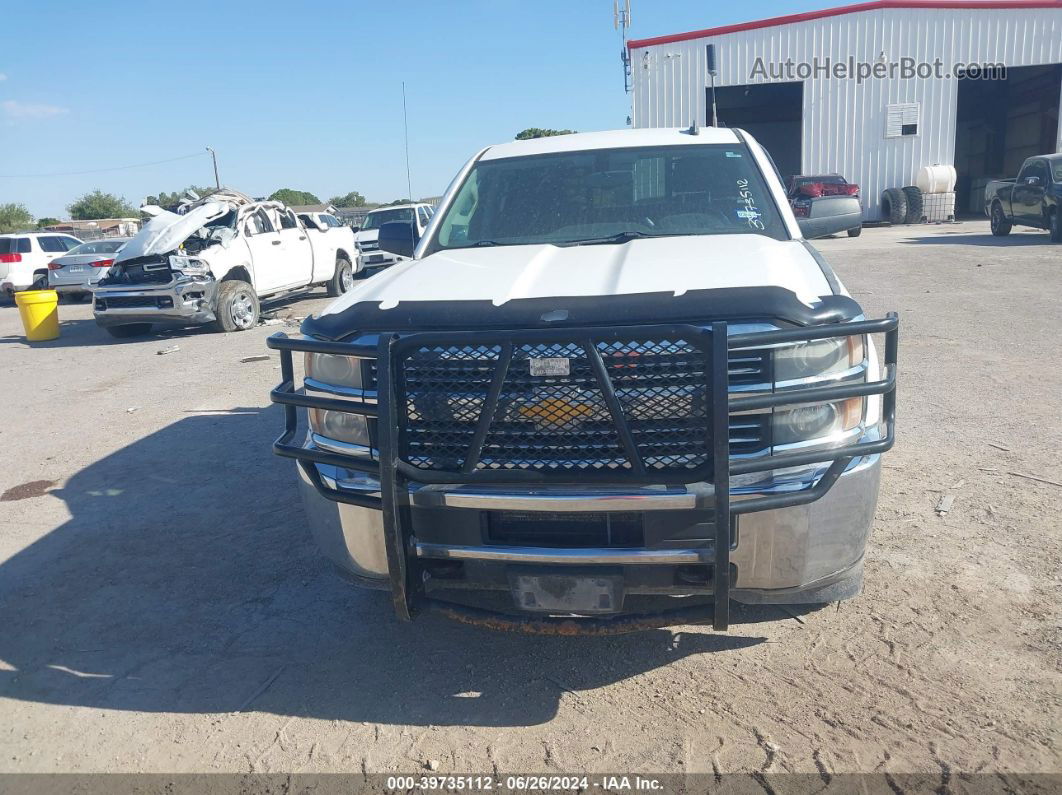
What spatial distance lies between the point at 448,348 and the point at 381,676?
4.57ft

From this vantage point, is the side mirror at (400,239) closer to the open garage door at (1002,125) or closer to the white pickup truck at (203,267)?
the white pickup truck at (203,267)

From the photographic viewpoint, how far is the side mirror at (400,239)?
4824 millimetres

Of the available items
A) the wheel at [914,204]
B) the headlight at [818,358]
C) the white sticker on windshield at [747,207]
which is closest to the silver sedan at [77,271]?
the white sticker on windshield at [747,207]

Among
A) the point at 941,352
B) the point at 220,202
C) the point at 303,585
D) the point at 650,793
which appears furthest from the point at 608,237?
the point at 220,202

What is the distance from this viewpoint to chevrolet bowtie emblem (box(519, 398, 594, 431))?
2650mm

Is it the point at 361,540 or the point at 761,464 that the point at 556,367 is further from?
the point at 361,540

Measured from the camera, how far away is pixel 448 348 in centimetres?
271

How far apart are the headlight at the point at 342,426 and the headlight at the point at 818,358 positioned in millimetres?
1398

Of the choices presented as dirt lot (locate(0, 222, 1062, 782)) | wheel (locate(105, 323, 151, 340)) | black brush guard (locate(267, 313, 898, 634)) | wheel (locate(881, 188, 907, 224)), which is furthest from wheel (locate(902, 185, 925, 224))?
black brush guard (locate(267, 313, 898, 634))

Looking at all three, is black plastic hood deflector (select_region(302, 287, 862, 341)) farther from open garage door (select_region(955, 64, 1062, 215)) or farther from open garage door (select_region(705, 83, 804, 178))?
open garage door (select_region(955, 64, 1062, 215))

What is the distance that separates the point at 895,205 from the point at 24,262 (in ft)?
82.6

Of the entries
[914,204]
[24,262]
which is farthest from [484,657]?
[914,204]

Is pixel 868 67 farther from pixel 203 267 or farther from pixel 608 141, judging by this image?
pixel 608 141

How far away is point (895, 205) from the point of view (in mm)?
27609
